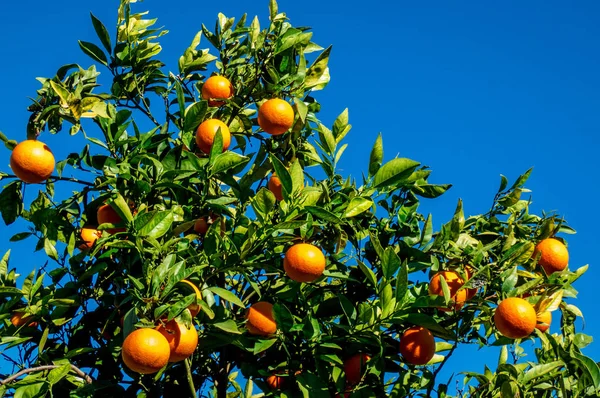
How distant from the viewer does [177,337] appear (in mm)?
2695

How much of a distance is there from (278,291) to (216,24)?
4.90 feet

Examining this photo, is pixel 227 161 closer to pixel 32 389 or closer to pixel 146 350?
pixel 146 350

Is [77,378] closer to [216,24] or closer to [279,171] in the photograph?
[279,171]

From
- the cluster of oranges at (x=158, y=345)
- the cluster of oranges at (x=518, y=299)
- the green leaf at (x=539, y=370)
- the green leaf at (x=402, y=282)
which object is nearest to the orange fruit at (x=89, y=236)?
the cluster of oranges at (x=158, y=345)

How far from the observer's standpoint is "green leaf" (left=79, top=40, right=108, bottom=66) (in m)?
3.49

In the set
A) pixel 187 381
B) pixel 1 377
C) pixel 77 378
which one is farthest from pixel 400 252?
pixel 1 377

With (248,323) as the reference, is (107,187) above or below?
above

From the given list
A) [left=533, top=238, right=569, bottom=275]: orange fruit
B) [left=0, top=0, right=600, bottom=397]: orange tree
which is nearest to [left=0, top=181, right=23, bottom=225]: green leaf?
[left=0, top=0, right=600, bottom=397]: orange tree

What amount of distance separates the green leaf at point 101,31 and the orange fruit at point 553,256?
7.42 feet

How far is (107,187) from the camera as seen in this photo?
10.7ft

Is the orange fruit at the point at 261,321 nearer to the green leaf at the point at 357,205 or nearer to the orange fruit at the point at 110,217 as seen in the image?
the green leaf at the point at 357,205

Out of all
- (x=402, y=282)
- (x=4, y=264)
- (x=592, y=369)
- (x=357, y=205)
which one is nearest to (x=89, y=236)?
(x=4, y=264)

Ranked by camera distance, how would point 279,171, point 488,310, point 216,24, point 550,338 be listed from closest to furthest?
point 279,171 → point 488,310 → point 550,338 → point 216,24

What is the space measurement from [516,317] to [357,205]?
2.58 ft
